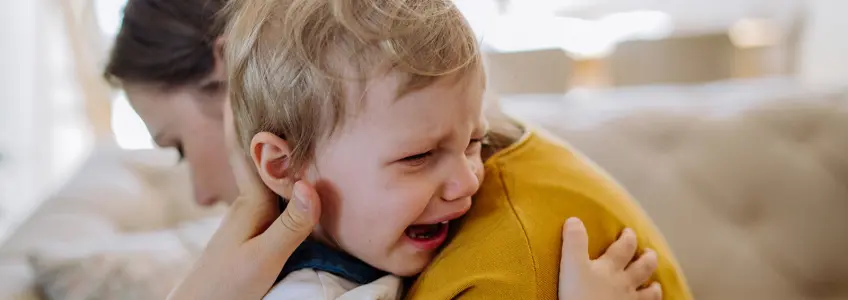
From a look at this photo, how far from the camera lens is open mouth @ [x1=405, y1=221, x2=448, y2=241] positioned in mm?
797

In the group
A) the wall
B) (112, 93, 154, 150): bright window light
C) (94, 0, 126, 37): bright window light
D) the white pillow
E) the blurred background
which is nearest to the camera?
the white pillow

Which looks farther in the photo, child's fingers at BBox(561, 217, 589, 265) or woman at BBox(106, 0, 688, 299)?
woman at BBox(106, 0, 688, 299)

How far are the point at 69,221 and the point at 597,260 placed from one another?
103 cm

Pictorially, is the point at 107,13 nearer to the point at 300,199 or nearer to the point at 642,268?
the point at 300,199

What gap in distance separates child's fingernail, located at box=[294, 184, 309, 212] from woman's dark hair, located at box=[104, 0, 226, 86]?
0.39 metres

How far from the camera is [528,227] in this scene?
73 cm

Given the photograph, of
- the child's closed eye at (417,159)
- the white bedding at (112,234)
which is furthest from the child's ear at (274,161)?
the white bedding at (112,234)

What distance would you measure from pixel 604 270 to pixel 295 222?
32 centimetres

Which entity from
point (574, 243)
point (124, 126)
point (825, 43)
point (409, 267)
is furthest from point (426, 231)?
point (825, 43)

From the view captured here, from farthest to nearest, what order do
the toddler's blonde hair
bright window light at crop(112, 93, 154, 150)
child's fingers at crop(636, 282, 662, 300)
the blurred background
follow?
bright window light at crop(112, 93, 154, 150) → the blurred background → child's fingers at crop(636, 282, 662, 300) → the toddler's blonde hair

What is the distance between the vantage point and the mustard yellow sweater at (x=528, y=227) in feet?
2.33

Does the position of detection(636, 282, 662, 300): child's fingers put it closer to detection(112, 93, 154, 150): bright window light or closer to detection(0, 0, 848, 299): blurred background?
detection(0, 0, 848, 299): blurred background

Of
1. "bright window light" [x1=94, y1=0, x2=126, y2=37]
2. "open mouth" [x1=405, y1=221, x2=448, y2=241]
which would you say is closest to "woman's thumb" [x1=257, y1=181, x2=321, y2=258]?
"open mouth" [x1=405, y1=221, x2=448, y2=241]

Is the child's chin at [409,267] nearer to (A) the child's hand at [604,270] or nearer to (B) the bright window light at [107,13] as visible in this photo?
(A) the child's hand at [604,270]
